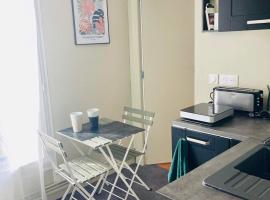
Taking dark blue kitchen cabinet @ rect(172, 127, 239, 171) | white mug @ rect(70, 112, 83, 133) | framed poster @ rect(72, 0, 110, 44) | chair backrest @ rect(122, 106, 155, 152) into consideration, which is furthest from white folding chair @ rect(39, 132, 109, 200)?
framed poster @ rect(72, 0, 110, 44)

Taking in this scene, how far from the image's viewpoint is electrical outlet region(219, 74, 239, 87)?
239 centimetres

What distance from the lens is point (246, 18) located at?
6.07ft

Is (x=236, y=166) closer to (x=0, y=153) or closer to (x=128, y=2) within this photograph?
(x=0, y=153)

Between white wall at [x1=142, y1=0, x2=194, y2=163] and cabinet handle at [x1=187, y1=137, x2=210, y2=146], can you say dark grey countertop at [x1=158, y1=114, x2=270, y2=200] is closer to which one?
cabinet handle at [x1=187, y1=137, x2=210, y2=146]

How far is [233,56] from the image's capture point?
2365 mm

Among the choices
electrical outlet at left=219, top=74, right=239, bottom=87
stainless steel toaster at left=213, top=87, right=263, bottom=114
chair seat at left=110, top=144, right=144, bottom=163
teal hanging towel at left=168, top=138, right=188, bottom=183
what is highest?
electrical outlet at left=219, top=74, right=239, bottom=87

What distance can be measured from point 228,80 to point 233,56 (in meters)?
0.20

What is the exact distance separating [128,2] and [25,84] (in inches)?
57.1

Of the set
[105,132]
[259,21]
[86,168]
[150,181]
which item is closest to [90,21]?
[105,132]

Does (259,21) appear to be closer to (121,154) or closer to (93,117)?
(93,117)

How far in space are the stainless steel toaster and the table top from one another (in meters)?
0.72

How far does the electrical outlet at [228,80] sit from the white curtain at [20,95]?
153 centimetres

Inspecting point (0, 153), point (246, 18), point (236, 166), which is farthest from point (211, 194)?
point (0, 153)

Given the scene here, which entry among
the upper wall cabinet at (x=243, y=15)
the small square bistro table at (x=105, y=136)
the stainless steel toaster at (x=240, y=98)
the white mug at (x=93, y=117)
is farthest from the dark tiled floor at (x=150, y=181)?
the upper wall cabinet at (x=243, y=15)
